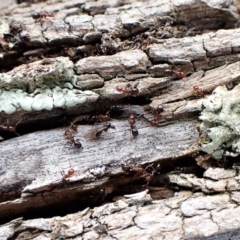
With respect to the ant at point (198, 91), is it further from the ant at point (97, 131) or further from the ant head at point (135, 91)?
the ant at point (97, 131)

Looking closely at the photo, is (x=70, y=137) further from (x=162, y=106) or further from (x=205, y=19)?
(x=205, y=19)

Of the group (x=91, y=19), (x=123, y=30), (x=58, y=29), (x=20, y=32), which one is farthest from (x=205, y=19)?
(x=20, y=32)

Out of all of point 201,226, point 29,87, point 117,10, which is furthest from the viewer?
point 117,10

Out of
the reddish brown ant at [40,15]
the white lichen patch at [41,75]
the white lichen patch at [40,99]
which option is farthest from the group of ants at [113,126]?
the reddish brown ant at [40,15]

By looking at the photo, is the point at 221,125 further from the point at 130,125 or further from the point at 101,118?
the point at 101,118

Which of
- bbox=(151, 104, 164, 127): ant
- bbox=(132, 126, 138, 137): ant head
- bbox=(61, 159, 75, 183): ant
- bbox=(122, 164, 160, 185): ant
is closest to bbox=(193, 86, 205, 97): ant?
bbox=(151, 104, 164, 127): ant

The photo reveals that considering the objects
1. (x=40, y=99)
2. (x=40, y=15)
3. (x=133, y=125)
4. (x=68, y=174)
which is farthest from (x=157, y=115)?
(x=40, y=15)

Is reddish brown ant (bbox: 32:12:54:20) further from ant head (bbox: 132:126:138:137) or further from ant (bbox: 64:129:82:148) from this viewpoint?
ant head (bbox: 132:126:138:137)
